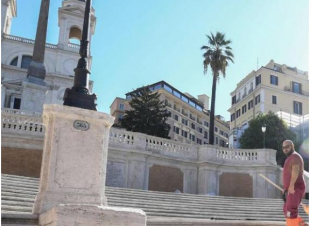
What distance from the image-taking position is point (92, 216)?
4.75 m

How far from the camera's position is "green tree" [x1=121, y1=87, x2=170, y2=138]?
137ft

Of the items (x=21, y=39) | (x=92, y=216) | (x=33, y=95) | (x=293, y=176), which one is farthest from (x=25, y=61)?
(x=92, y=216)

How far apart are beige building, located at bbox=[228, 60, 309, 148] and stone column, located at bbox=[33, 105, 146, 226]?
49077 millimetres

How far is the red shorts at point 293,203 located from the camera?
243 inches

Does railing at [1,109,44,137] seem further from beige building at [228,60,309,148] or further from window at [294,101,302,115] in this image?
window at [294,101,302,115]

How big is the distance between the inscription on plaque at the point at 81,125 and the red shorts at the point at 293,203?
10.8ft

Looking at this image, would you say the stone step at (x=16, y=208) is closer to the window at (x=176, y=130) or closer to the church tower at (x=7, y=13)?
the church tower at (x=7, y=13)

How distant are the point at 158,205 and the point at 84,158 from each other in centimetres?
642

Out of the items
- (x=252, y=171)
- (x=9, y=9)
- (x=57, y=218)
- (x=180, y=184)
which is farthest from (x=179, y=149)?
(x=9, y=9)

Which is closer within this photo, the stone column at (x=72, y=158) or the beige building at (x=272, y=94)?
the stone column at (x=72, y=158)

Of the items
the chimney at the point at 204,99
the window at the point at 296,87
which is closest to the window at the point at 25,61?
the window at the point at 296,87

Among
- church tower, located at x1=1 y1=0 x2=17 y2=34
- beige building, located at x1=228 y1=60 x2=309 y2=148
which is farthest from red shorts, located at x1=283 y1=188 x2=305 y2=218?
church tower, located at x1=1 y1=0 x2=17 y2=34

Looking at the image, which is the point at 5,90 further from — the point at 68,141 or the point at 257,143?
the point at 68,141

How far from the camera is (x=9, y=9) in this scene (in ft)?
185
